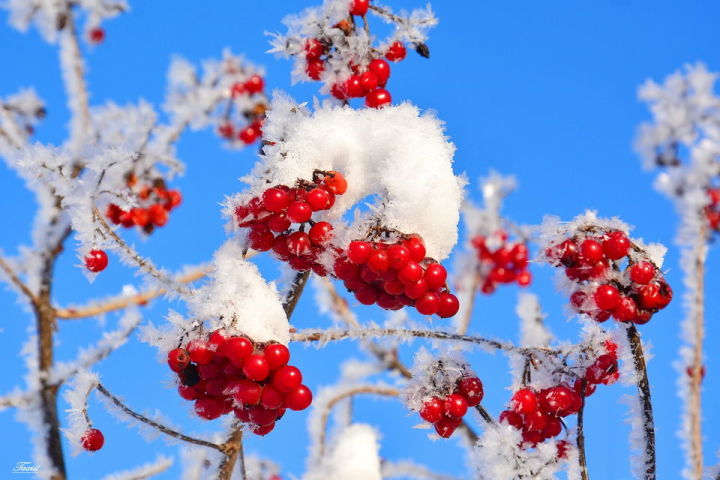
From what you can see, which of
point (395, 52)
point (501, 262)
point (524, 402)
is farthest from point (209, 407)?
point (501, 262)

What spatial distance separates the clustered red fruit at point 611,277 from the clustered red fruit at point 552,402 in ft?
0.46

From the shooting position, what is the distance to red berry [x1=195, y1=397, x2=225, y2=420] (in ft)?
4.53

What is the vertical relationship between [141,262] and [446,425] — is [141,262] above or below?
above

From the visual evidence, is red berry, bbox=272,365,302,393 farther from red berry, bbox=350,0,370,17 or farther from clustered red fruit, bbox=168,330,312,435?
red berry, bbox=350,0,370,17

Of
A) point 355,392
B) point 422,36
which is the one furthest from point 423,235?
point 355,392

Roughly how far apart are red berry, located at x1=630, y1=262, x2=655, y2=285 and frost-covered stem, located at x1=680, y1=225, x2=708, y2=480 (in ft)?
3.85

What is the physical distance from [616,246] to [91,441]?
155 centimetres

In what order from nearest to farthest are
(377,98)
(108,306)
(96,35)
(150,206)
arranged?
(377,98), (108,306), (150,206), (96,35)

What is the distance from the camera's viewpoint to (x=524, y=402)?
Answer: 1.57 m

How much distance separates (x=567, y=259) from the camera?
5.06ft

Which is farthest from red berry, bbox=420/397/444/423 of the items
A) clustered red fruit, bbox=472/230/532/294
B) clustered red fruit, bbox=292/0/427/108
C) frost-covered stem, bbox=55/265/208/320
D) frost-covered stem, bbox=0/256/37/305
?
clustered red fruit, bbox=472/230/532/294

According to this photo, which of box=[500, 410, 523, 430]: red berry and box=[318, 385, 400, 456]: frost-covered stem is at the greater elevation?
box=[318, 385, 400, 456]: frost-covered stem

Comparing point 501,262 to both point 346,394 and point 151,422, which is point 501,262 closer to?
point 346,394

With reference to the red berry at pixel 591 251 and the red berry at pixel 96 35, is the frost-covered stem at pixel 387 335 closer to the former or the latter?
the red berry at pixel 591 251
